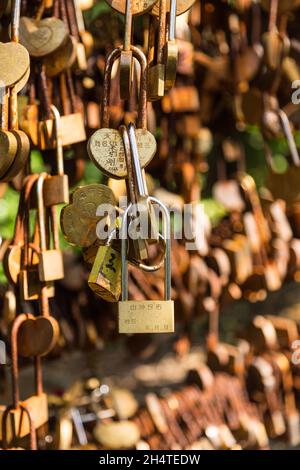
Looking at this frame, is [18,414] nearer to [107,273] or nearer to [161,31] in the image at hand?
[107,273]

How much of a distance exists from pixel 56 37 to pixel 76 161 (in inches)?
9.4

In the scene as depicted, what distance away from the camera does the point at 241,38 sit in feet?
4.16

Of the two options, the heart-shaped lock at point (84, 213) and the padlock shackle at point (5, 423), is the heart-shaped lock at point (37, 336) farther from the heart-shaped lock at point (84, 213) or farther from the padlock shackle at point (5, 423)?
the heart-shaped lock at point (84, 213)

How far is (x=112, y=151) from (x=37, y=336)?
Answer: 31cm

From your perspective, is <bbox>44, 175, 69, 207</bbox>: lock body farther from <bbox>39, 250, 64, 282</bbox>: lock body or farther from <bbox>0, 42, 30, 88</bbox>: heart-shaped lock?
<bbox>0, 42, 30, 88</bbox>: heart-shaped lock

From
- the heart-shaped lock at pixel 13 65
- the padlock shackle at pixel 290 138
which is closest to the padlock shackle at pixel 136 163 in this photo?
the heart-shaped lock at pixel 13 65

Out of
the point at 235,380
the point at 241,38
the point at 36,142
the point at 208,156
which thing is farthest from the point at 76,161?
the point at 208,156

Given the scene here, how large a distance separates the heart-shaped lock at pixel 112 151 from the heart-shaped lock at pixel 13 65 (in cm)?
10

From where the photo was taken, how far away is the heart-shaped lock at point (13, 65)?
66 cm

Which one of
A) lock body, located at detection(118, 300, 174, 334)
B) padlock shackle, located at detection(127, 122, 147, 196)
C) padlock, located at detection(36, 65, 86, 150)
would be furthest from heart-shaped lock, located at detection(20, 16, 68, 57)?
lock body, located at detection(118, 300, 174, 334)

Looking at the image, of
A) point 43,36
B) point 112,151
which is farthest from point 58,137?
point 112,151

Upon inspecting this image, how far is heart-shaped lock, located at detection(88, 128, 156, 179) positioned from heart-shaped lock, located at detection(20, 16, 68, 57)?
24 centimetres

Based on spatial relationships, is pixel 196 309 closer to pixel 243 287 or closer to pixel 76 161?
pixel 243 287

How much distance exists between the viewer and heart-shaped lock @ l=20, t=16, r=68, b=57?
825 mm
